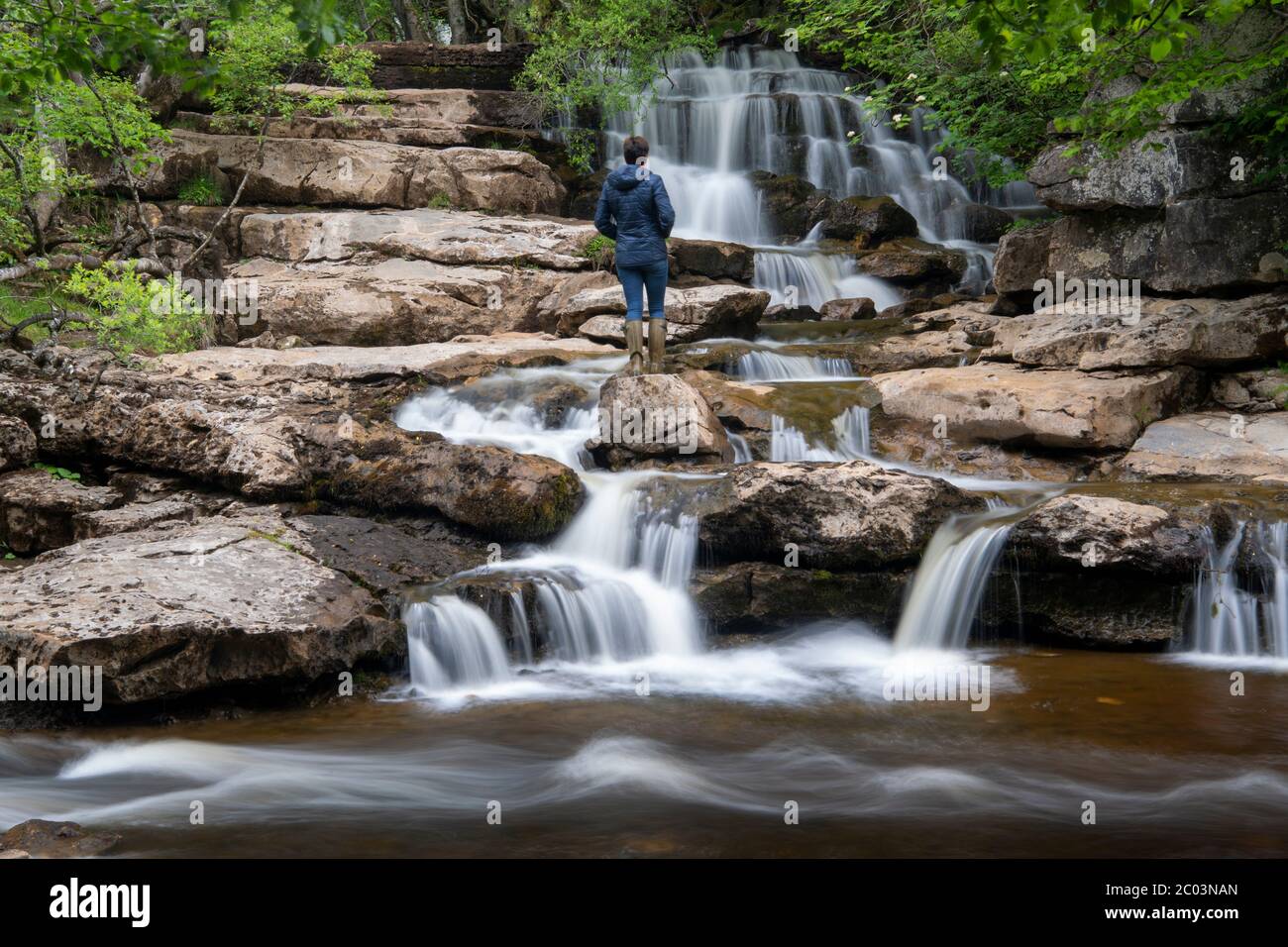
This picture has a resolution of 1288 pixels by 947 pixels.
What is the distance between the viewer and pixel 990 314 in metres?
13.0

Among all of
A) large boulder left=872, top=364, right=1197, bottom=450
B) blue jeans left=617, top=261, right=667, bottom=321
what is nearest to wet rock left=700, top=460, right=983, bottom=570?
large boulder left=872, top=364, right=1197, bottom=450

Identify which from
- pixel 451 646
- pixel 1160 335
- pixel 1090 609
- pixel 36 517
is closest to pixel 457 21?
pixel 1160 335

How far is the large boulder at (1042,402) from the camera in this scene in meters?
9.43

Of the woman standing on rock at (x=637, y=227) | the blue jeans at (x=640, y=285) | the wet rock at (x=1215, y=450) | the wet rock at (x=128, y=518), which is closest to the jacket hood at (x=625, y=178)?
the woman standing on rock at (x=637, y=227)

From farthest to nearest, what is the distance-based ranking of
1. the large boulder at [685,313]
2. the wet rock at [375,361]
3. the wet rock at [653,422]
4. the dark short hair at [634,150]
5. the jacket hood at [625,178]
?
the large boulder at [685,313] → the wet rock at [375,361] → the wet rock at [653,422] → the jacket hood at [625,178] → the dark short hair at [634,150]

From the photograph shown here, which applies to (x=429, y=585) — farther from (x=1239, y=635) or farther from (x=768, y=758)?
(x=1239, y=635)

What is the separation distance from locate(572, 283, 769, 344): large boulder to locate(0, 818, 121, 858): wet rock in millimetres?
9550

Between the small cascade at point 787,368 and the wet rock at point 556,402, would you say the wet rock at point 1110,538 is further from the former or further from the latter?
the wet rock at point 556,402

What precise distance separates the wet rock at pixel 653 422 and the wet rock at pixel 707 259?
6.55 meters

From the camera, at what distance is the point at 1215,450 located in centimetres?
898

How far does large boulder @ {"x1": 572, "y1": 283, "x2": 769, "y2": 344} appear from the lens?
13.0m

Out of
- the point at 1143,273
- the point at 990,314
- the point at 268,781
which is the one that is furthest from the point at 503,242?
the point at 268,781

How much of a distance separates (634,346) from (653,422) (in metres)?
0.95

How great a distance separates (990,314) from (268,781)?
10.8 meters
